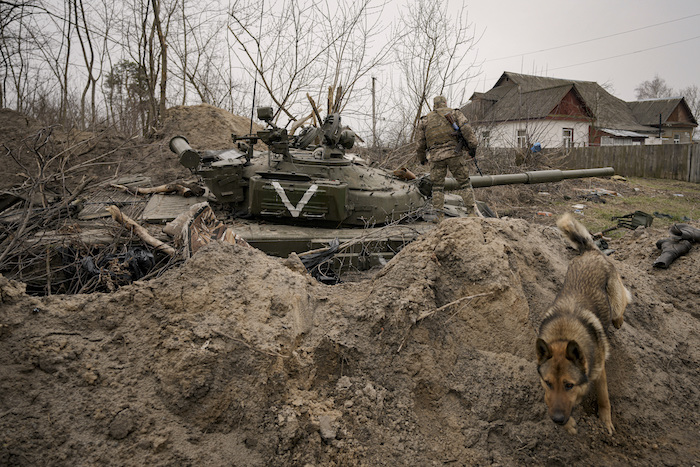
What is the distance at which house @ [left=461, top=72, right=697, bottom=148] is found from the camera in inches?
952

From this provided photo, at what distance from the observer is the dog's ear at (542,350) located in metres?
2.57

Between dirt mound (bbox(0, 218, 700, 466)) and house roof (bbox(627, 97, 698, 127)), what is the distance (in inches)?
1658

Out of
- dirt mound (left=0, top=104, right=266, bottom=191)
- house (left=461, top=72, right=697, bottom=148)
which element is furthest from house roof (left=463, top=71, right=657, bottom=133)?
dirt mound (left=0, top=104, right=266, bottom=191)

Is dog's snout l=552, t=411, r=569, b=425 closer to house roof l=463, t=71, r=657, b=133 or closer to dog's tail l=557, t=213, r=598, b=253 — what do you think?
dog's tail l=557, t=213, r=598, b=253

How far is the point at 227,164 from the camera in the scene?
6.25 m

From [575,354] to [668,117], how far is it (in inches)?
1754

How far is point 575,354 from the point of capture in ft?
8.34

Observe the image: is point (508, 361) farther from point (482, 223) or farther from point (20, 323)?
point (20, 323)

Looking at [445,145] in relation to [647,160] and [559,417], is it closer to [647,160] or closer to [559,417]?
[559,417]

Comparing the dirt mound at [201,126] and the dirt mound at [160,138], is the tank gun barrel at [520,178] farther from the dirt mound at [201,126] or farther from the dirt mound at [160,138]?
the dirt mound at [201,126]

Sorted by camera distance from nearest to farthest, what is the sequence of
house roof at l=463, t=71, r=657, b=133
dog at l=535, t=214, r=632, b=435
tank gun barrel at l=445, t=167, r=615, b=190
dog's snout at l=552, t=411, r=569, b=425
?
dog's snout at l=552, t=411, r=569, b=425 → dog at l=535, t=214, r=632, b=435 → tank gun barrel at l=445, t=167, r=615, b=190 → house roof at l=463, t=71, r=657, b=133

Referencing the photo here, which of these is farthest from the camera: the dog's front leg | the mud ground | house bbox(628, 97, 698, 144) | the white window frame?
house bbox(628, 97, 698, 144)

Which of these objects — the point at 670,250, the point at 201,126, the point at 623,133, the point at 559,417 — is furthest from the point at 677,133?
the point at 559,417

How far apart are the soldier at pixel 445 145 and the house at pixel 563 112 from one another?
11.3 m
